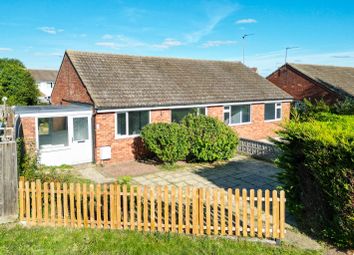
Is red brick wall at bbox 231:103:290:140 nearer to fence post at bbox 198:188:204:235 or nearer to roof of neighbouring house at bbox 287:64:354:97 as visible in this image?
roof of neighbouring house at bbox 287:64:354:97

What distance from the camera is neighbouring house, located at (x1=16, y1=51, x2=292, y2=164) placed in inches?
527

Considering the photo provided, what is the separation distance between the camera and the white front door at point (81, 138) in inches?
530

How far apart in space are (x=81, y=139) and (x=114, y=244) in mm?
8587

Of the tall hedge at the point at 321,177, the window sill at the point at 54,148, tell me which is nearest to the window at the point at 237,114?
the window sill at the point at 54,148

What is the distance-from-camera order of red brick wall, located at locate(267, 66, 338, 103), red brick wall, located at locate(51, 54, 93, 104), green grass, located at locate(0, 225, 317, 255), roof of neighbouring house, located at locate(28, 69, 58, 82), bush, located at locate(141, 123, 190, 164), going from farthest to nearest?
roof of neighbouring house, located at locate(28, 69, 58, 82), red brick wall, located at locate(267, 66, 338, 103), red brick wall, located at locate(51, 54, 93, 104), bush, located at locate(141, 123, 190, 164), green grass, located at locate(0, 225, 317, 255)

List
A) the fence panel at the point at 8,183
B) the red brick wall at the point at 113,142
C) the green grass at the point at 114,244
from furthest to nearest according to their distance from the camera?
the red brick wall at the point at 113,142, the fence panel at the point at 8,183, the green grass at the point at 114,244

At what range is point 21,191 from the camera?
6.76 metres

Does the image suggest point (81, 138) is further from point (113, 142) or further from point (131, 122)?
point (131, 122)

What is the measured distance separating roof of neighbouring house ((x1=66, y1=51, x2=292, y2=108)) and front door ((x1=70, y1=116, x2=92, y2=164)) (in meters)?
1.19

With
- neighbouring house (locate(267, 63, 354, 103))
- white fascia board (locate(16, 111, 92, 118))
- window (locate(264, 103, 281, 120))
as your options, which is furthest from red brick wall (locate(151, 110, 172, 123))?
neighbouring house (locate(267, 63, 354, 103))

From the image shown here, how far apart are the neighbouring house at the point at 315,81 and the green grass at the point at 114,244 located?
2267 cm

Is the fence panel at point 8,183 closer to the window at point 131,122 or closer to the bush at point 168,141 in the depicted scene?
the bush at point 168,141

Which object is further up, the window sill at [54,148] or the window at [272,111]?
the window at [272,111]

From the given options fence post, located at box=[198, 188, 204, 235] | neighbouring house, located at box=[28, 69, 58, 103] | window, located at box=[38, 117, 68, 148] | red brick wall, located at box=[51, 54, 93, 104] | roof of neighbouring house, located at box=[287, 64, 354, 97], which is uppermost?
neighbouring house, located at box=[28, 69, 58, 103]
